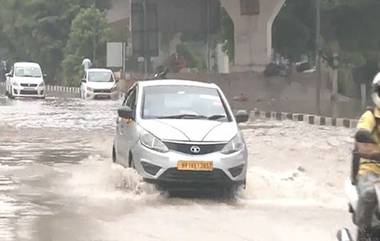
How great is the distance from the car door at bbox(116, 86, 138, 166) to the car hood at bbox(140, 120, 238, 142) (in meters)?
0.30

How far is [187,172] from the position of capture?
10.9m

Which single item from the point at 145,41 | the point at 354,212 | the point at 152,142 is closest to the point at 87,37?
the point at 145,41

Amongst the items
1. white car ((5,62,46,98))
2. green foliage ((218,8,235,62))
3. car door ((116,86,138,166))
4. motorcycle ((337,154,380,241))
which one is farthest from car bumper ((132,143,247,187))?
green foliage ((218,8,235,62))

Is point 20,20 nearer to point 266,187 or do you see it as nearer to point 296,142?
point 296,142

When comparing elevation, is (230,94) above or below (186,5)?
below

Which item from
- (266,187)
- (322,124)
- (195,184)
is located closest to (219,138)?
(195,184)

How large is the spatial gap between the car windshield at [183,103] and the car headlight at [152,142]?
0.66m

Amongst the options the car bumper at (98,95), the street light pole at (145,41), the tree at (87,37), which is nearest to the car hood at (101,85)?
the car bumper at (98,95)

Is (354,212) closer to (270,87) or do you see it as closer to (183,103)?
(183,103)

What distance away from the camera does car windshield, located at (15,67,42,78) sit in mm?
41125

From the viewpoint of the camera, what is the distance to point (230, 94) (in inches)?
1582

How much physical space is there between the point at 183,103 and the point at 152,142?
4.31 feet

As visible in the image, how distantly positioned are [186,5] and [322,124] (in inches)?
1008

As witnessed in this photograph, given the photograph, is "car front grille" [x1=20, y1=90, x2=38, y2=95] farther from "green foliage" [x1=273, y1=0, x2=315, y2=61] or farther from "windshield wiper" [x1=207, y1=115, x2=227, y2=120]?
"windshield wiper" [x1=207, y1=115, x2=227, y2=120]
